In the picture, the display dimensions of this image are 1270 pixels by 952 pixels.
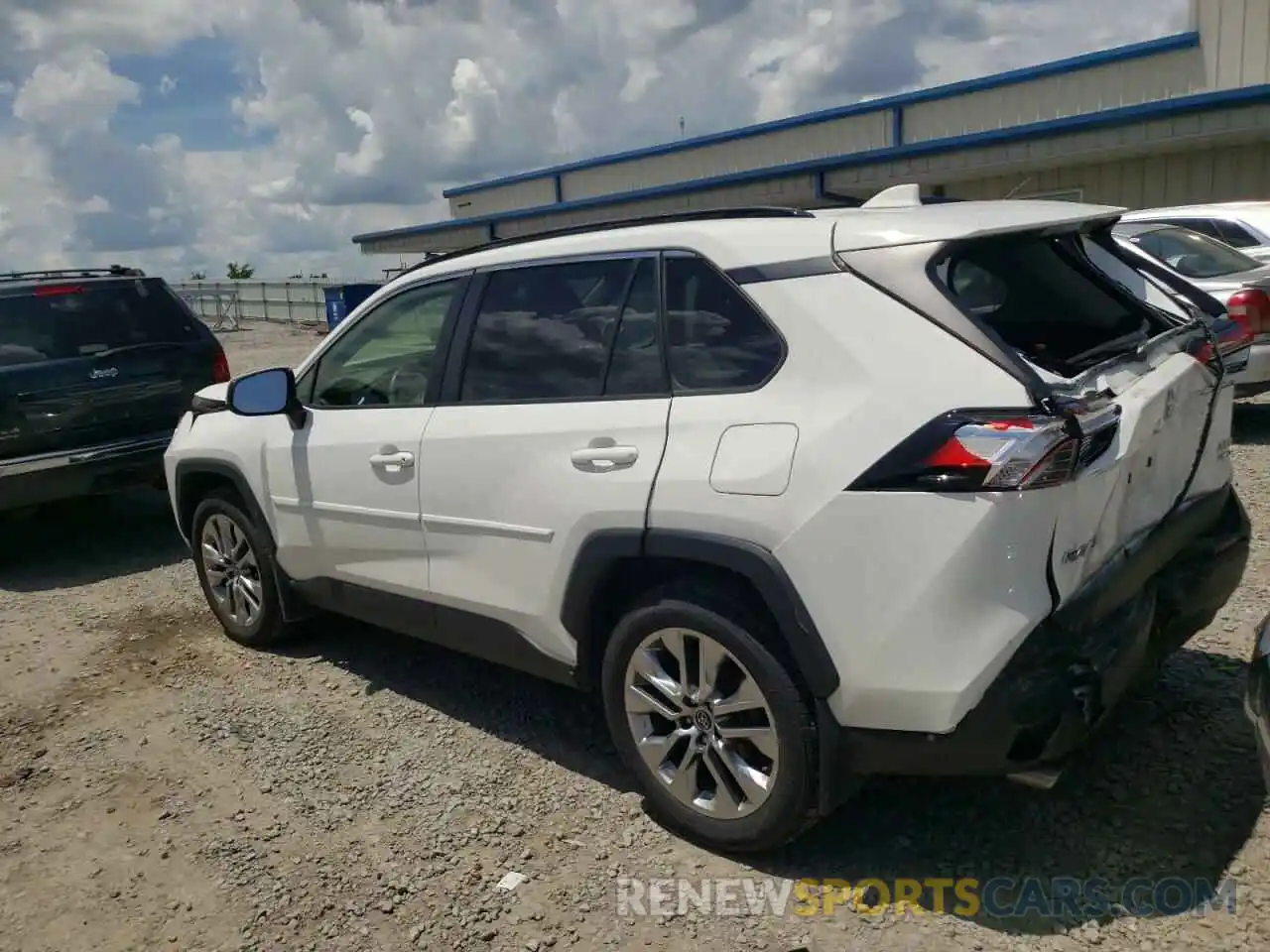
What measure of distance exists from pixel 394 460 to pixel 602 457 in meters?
1.07

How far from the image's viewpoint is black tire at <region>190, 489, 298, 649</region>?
480 cm

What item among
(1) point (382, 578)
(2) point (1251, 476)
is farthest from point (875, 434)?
(2) point (1251, 476)

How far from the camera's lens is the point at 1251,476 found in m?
6.86

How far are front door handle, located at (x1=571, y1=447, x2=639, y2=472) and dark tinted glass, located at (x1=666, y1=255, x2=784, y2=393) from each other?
24 cm

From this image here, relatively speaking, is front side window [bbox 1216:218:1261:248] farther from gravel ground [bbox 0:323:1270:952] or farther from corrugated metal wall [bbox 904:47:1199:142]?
corrugated metal wall [bbox 904:47:1199:142]

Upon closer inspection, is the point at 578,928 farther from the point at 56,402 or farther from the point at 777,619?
the point at 56,402

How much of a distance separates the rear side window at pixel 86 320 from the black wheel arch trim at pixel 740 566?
17.0ft

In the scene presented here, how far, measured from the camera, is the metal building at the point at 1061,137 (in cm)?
1358

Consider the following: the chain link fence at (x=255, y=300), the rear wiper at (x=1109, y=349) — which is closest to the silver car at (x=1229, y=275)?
the rear wiper at (x=1109, y=349)

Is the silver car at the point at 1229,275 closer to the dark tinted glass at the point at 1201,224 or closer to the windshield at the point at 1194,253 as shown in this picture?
the windshield at the point at 1194,253

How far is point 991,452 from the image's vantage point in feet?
8.10

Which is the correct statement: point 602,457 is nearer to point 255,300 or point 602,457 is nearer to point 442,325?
point 442,325

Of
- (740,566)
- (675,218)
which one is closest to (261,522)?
(675,218)

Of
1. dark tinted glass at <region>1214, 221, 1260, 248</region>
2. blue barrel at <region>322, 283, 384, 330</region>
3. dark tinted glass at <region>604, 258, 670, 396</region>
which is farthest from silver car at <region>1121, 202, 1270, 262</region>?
blue barrel at <region>322, 283, 384, 330</region>
